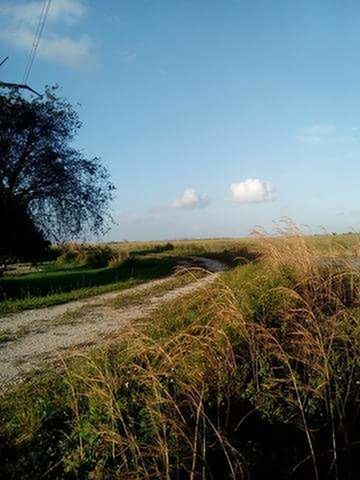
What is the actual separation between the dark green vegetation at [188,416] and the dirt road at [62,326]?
3.13ft

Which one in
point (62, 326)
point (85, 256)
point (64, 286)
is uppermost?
point (85, 256)

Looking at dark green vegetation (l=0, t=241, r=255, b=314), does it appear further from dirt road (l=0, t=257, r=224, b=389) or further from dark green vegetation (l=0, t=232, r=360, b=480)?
dark green vegetation (l=0, t=232, r=360, b=480)

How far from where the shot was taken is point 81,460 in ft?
15.7

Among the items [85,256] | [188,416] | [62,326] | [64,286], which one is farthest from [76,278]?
[188,416]

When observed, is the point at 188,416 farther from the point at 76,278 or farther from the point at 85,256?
the point at 85,256

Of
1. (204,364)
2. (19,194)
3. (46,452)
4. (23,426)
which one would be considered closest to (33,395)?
(23,426)

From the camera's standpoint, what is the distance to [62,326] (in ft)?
36.8

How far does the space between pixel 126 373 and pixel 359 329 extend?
3658 mm

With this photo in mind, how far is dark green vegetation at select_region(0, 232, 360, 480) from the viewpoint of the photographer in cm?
470

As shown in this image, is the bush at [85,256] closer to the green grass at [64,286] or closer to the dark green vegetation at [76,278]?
the dark green vegetation at [76,278]

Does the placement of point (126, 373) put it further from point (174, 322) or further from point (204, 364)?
point (174, 322)

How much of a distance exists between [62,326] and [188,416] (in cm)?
645

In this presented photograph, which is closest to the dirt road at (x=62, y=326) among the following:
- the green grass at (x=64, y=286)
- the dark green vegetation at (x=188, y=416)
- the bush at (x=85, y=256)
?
the green grass at (x=64, y=286)

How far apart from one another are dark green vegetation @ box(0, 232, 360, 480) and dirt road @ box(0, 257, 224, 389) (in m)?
0.95
